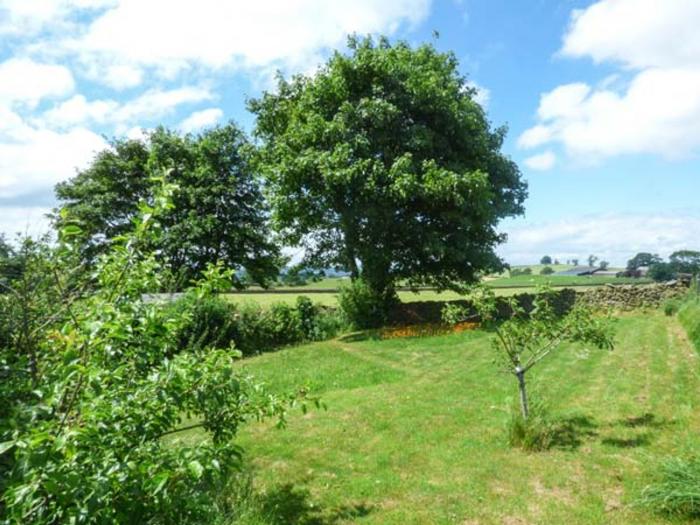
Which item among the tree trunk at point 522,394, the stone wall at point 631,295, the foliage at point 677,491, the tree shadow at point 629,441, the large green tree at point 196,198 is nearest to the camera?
the foliage at point 677,491

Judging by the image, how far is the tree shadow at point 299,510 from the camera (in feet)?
19.0

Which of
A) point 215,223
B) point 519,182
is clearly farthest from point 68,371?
point 215,223

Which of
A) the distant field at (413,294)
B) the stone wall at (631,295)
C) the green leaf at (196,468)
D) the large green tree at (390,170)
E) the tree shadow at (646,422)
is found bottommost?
the tree shadow at (646,422)

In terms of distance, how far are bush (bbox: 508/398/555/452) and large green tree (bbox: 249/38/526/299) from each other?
11.9 meters

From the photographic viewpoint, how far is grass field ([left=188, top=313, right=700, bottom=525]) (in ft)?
19.8

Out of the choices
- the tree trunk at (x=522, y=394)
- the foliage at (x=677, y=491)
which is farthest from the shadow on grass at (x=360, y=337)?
the foliage at (x=677, y=491)

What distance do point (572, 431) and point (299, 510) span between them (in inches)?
209

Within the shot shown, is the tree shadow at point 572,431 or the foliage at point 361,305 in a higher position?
the foliage at point 361,305

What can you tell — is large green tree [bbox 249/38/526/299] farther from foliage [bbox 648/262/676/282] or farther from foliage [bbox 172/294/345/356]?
foliage [bbox 648/262/676/282]

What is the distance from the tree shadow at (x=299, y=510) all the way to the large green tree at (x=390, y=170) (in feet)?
45.6

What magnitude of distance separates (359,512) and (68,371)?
4445 millimetres

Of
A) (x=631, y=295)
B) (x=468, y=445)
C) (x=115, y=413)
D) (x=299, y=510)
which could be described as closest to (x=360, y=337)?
(x=468, y=445)

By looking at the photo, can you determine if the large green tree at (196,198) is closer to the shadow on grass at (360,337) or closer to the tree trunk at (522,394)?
the shadow on grass at (360,337)

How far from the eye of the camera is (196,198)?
29984mm
